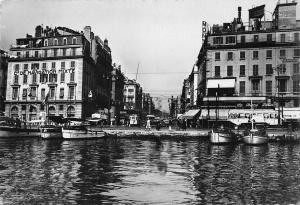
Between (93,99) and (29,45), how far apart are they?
18.8 m

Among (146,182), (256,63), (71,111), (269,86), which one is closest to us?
(146,182)

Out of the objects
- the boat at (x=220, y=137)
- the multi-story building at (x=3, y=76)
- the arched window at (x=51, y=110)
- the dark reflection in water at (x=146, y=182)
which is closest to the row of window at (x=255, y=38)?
the boat at (x=220, y=137)

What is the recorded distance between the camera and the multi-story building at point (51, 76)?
73.8 meters

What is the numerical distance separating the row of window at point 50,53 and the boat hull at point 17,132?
72.5 ft

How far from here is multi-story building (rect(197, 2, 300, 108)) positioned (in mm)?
58906

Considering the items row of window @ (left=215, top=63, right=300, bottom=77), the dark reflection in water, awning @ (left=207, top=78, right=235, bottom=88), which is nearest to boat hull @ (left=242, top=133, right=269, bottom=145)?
awning @ (left=207, top=78, right=235, bottom=88)

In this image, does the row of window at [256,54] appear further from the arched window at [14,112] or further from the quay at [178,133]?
the arched window at [14,112]

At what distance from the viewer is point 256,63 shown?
A: 6147cm

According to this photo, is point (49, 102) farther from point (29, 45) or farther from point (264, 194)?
point (264, 194)

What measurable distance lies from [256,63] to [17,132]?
42368 millimetres

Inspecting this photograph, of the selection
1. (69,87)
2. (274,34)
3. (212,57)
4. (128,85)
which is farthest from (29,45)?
(128,85)

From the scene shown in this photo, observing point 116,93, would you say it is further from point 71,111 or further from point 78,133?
point 78,133

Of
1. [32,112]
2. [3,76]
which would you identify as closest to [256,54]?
[32,112]

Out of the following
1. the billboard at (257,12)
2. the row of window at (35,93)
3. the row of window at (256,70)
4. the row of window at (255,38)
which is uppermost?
the billboard at (257,12)
